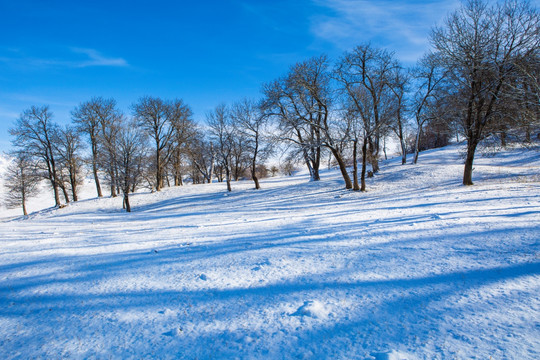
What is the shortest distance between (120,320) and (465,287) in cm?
459

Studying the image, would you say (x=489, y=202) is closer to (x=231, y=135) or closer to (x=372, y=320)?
(x=372, y=320)

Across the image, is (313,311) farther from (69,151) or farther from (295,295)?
(69,151)

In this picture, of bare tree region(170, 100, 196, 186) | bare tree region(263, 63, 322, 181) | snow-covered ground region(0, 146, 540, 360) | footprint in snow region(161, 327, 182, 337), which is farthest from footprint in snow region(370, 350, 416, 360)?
bare tree region(170, 100, 196, 186)

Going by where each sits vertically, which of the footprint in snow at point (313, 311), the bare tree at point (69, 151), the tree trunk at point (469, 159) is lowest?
the footprint in snow at point (313, 311)

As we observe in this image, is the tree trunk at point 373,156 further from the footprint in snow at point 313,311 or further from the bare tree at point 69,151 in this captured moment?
the bare tree at point 69,151

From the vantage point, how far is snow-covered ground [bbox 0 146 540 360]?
2547 mm

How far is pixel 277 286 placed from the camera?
3727mm

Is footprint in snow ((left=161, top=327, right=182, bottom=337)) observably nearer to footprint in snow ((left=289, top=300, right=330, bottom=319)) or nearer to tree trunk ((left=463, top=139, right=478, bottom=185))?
footprint in snow ((left=289, top=300, right=330, bottom=319))

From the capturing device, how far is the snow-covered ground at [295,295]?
2.55 m

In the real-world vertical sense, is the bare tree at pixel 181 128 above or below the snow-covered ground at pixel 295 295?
above

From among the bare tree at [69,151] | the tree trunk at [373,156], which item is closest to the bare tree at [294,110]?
the tree trunk at [373,156]

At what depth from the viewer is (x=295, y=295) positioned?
345 centimetres

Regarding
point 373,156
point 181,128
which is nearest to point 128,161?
point 181,128

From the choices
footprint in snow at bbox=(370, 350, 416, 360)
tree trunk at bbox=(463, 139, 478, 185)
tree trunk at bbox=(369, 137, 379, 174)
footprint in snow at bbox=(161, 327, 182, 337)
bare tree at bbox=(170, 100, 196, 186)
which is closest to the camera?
footprint in snow at bbox=(370, 350, 416, 360)
